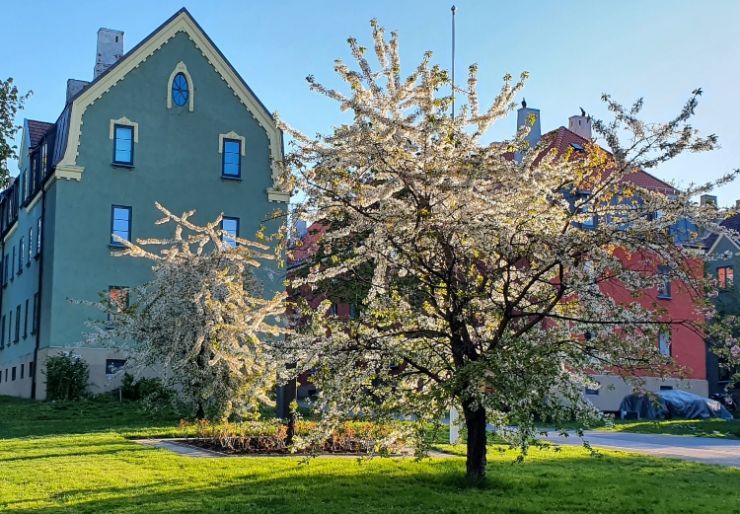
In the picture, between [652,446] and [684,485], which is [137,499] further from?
[652,446]

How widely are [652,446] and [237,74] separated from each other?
21152 millimetres

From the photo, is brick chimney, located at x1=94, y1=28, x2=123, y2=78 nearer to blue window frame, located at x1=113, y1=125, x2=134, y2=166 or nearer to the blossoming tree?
blue window frame, located at x1=113, y1=125, x2=134, y2=166

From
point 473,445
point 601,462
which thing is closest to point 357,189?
point 473,445

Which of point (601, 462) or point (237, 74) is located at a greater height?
point (237, 74)

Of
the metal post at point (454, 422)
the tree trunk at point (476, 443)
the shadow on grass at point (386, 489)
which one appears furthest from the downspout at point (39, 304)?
the tree trunk at point (476, 443)

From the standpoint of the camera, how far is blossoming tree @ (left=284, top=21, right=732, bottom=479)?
10062 mm

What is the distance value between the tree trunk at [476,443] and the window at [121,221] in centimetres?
2202

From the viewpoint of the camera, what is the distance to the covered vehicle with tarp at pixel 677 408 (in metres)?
33.9

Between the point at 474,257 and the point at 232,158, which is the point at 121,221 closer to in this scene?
the point at 232,158

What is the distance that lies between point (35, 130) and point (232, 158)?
431 inches

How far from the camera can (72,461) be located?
13406 millimetres

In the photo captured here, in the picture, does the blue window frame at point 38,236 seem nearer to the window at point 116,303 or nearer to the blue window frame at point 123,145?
the blue window frame at point 123,145

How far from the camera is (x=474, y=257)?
37.6 feet

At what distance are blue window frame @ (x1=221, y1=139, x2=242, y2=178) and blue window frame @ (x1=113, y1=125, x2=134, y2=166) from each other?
133 inches
